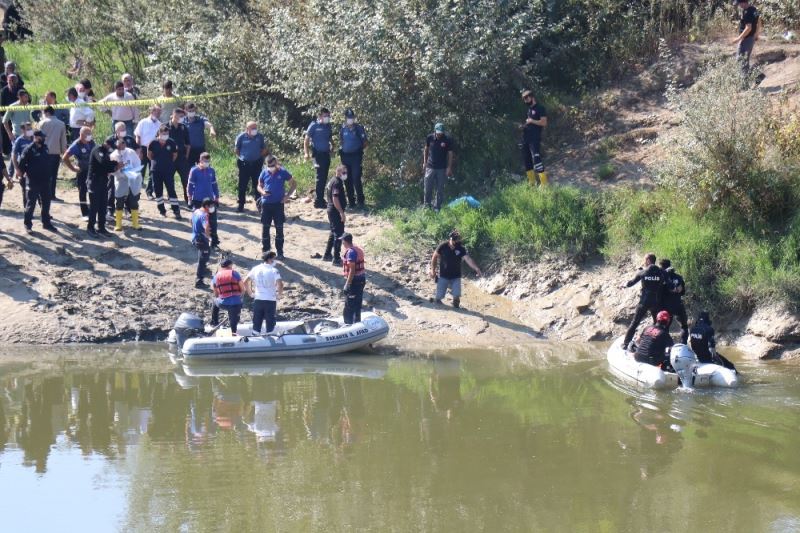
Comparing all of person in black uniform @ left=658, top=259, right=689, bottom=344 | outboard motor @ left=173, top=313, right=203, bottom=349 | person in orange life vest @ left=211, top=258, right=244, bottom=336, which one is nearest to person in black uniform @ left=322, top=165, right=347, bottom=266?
person in orange life vest @ left=211, top=258, right=244, bottom=336

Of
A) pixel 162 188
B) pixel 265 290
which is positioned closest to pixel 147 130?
pixel 162 188

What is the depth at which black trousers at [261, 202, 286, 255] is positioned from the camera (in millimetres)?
19109

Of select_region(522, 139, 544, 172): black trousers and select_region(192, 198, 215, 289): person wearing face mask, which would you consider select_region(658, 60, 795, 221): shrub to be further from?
select_region(192, 198, 215, 289): person wearing face mask

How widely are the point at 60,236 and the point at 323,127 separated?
5149 mm

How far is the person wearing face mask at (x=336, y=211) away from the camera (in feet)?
61.9

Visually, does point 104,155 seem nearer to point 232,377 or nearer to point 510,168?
point 232,377

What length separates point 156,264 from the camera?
19156 mm

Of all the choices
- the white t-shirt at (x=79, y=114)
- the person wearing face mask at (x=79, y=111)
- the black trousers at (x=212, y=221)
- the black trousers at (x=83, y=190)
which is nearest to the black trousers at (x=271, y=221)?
the black trousers at (x=212, y=221)

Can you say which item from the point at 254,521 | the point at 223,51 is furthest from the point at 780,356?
the point at 223,51

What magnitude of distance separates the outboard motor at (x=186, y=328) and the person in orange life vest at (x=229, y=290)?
44 cm

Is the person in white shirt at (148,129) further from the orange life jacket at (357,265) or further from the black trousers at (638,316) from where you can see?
the black trousers at (638,316)

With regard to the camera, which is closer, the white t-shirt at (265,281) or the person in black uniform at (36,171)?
the white t-shirt at (265,281)

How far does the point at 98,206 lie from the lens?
19.6 m

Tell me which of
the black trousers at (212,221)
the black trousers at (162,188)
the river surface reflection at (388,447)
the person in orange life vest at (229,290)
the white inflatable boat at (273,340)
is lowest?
the river surface reflection at (388,447)
